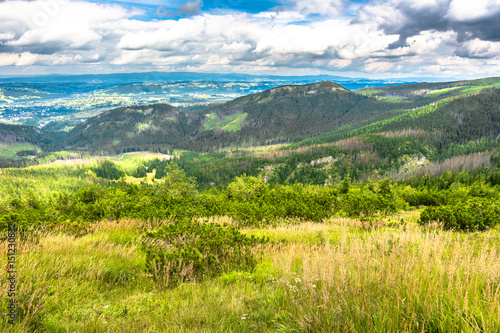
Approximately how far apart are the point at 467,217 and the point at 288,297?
55.4 ft

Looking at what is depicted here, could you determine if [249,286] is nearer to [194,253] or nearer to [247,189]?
[194,253]

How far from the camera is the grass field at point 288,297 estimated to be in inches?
144

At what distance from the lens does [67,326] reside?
4289 mm

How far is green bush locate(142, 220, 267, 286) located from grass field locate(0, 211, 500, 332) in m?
0.49

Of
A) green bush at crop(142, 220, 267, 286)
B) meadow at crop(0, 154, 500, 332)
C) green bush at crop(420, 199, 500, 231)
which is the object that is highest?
meadow at crop(0, 154, 500, 332)

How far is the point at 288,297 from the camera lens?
4.79 metres

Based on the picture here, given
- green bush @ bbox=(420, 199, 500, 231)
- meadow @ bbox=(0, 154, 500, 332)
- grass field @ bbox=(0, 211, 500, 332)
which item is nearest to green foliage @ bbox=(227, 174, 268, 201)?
green bush @ bbox=(420, 199, 500, 231)

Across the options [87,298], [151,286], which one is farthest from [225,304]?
[87,298]

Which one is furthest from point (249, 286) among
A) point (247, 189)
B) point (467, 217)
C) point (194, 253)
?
point (247, 189)

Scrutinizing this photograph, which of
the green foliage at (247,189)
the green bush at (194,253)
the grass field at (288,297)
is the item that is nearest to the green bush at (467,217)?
the grass field at (288,297)

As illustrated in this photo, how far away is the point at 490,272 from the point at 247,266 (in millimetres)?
5862

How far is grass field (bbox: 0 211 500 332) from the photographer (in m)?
3.66

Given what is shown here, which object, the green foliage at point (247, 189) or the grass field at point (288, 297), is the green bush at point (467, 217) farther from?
the green foliage at point (247, 189)

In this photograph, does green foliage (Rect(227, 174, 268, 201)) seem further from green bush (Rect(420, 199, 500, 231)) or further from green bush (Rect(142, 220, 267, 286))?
green bush (Rect(142, 220, 267, 286))
